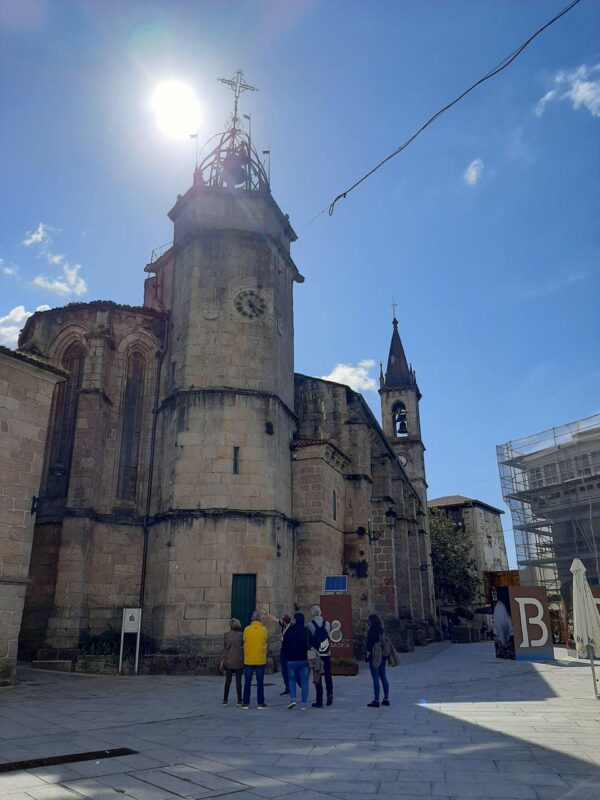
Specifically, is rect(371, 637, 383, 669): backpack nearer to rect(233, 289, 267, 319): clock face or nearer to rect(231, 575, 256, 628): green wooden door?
rect(231, 575, 256, 628): green wooden door

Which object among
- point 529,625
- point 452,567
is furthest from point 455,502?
point 529,625

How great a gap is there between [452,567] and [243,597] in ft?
114

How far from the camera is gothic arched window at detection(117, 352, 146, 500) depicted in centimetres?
2086

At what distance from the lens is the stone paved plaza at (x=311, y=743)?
553 cm

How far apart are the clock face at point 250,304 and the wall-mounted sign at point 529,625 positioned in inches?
495

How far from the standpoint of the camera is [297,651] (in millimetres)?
10453

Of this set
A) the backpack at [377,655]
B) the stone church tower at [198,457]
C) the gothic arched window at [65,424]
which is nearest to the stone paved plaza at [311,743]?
the backpack at [377,655]

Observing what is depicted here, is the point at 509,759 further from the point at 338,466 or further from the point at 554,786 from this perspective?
the point at 338,466

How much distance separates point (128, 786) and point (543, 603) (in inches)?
663

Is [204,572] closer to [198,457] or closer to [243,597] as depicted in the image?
[243,597]

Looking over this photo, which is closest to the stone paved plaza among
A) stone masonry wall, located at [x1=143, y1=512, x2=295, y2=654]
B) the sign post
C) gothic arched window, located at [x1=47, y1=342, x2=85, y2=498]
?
the sign post

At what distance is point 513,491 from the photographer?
115 feet

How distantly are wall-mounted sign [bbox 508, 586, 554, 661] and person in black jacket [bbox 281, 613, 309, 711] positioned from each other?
10.7 metres

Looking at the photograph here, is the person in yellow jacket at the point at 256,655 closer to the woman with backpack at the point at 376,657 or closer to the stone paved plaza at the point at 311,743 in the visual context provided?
the stone paved plaza at the point at 311,743
